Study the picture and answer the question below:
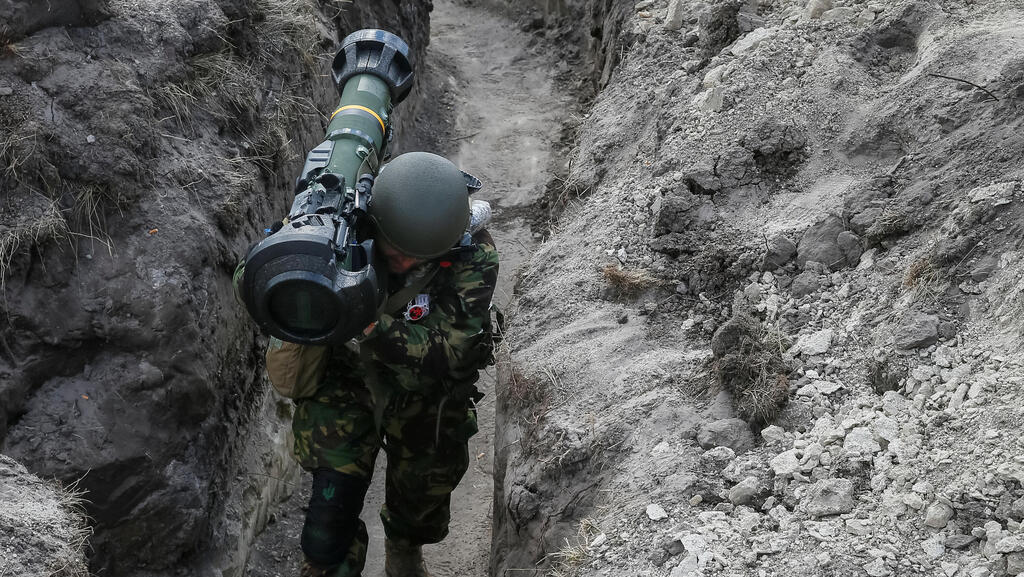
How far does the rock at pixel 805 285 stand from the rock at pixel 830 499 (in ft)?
3.29

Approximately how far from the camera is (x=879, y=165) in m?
3.67

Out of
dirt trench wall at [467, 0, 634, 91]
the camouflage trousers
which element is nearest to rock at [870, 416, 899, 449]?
the camouflage trousers

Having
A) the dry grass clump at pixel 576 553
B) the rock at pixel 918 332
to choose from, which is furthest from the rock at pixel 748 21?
the dry grass clump at pixel 576 553

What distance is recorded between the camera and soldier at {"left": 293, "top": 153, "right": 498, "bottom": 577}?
309cm

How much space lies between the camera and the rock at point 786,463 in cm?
266

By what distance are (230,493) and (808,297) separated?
2.64 m

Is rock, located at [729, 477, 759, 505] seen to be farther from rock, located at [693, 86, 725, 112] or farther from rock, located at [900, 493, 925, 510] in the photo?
rock, located at [693, 86, 725, 112]

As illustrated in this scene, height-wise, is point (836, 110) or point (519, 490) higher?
point (836, 110)

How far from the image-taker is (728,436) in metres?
2.94

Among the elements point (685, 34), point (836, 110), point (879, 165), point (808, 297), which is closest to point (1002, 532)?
point (808, 297)

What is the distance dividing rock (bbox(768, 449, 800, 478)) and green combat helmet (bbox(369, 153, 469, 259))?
1.33 meters

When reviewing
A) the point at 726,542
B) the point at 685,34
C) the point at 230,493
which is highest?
the point at 685,34

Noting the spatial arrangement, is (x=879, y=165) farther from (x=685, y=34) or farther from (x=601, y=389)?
(x=685, y=34)

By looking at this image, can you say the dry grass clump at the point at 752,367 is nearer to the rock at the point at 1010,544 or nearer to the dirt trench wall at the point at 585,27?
the rock at the point at 1010,544
